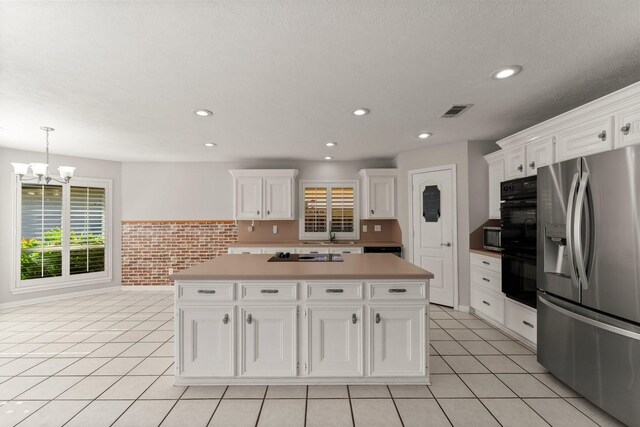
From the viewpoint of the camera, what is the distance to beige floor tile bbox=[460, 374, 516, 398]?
2.14 meters

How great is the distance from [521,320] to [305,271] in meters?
2.44

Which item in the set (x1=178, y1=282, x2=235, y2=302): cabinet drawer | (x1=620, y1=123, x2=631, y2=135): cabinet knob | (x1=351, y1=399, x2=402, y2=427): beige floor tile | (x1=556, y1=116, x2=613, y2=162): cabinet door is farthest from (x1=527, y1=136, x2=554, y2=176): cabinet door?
(x1=178, y1=282, x2=235, y2=302): cabinet drawer

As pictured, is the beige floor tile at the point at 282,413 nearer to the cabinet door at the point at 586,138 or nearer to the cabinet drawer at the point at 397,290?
the cabinet drawer at the point at 397,290

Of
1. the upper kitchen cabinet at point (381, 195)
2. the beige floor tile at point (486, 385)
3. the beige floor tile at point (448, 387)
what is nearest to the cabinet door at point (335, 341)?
the beige floor tile at point (448, 387)

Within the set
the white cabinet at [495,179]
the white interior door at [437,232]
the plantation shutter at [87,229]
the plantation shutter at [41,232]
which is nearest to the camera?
the white cabinet at [495,179]

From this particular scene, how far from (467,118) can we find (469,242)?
1.77 m

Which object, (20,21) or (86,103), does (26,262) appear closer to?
(86,103)

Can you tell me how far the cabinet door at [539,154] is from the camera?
2.64m

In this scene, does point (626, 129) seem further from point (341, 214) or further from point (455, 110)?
point (341, 214)

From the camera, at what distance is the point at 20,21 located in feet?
5.04

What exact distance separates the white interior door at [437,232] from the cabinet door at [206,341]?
303cm

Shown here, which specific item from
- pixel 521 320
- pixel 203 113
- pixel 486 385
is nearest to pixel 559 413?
pixel 486 385

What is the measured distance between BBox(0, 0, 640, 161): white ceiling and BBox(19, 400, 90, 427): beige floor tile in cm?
248

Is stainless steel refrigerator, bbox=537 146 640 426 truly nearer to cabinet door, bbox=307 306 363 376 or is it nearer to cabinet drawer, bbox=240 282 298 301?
cabinet door, bbox=307 306 363 376
